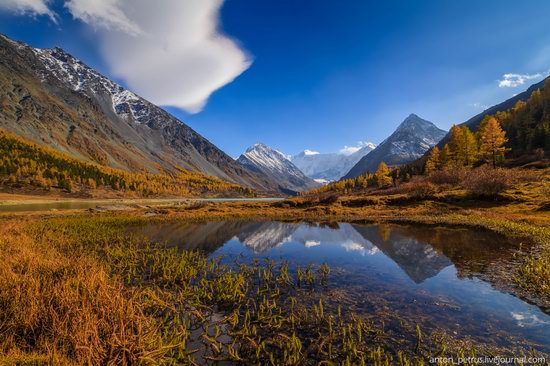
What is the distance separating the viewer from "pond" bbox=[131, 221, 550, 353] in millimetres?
13141

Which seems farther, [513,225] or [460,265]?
[513,225]

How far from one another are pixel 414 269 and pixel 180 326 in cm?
1926

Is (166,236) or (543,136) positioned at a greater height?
(543,136)

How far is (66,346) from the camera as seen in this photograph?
804 cm

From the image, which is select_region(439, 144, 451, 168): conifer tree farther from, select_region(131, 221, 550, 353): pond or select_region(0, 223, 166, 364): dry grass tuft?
select_region(0, 223, 166, 364): dry grass tuft

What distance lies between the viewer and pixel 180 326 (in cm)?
1138

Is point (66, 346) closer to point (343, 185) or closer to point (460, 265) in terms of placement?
point (460, 265)

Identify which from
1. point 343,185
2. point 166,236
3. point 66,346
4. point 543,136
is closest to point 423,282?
point 66,346

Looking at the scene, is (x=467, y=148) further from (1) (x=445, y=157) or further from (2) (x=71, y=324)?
(2) (x=71, y=324)

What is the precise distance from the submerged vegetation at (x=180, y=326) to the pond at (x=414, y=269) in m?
1.73

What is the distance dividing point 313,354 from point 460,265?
18.8 meters

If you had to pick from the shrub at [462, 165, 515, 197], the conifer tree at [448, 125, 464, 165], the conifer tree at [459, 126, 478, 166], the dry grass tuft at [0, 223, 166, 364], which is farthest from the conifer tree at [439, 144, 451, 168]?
the dry grass tuft at [0, 223, 166, 364]

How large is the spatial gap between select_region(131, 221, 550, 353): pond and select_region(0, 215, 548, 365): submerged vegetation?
1.73 meters

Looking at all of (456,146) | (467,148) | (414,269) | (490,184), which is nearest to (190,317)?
(414,269)
